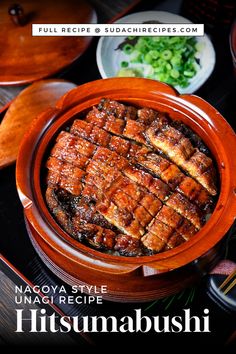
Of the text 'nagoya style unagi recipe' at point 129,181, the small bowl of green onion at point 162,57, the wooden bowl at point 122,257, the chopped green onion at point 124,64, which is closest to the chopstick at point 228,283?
the wooden bowl at point 122,257

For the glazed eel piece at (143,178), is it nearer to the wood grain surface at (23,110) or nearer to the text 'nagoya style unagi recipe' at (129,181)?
the text 'nagoya style unagi recipe' at (129,181)

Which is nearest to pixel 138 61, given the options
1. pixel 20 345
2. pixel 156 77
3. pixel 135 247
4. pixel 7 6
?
pixel 156 77

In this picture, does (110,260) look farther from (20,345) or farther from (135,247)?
(20,345)

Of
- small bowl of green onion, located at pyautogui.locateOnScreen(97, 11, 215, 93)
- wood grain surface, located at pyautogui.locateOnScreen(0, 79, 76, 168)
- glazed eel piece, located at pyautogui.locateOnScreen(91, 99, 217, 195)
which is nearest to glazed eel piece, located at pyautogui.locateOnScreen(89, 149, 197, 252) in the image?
glazed eel piece, located at pyautogui.locateOnScreen(91, 99, 217, 195)

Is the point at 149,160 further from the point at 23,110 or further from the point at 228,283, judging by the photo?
the point at 23,110

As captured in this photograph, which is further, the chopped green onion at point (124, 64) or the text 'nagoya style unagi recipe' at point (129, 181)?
the chopped green onion at point (124, 64)

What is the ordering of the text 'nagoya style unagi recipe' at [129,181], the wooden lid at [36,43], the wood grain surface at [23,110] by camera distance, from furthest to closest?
the wooden lid at [36,43] < the wood grain surface at [23,110] < the text 'nagoya style unagi recipe' at [129,181]
